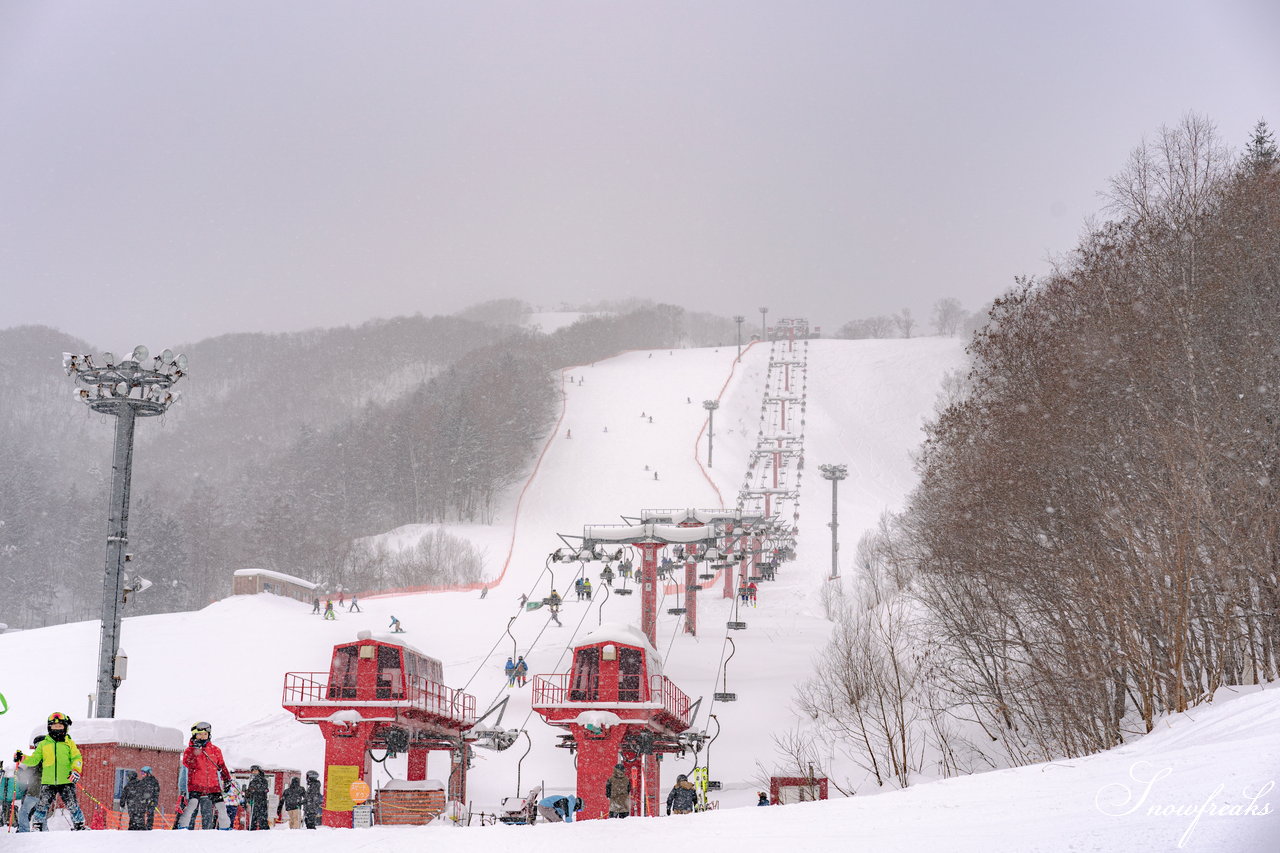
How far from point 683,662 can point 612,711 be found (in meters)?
19.3

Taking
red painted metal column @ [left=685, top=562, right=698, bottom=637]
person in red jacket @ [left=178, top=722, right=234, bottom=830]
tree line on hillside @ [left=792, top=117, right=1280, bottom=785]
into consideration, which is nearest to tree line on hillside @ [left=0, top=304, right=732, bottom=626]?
red painted metal column @ [left=685, top=562, right=698, bottom=637]

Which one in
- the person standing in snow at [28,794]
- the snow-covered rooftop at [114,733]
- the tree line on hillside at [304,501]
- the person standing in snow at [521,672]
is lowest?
the person standing in snow at [28,794]

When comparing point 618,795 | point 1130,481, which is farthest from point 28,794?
point 1130,481

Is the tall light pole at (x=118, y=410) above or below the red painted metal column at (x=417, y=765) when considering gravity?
above

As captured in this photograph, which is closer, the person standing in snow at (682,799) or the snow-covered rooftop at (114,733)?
the person standing in snow at (682,799)

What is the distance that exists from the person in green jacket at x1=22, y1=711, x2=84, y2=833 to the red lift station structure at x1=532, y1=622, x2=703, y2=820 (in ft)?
40.3

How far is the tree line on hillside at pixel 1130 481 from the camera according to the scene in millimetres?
17484

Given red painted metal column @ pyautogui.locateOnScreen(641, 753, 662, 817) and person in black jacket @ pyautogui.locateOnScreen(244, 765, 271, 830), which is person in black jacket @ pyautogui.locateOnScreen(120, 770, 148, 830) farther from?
red painted metal column @ pyautogui.locateOnScreen(641, 753, 662, 817)

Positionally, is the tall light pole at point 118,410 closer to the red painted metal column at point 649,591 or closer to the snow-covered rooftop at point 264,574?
the red painted metal column at point 649,591

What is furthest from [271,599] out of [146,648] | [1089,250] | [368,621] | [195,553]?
[1089,250]

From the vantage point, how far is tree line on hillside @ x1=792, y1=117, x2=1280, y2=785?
57.4ft

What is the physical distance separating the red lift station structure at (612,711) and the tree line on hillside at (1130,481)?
489cm

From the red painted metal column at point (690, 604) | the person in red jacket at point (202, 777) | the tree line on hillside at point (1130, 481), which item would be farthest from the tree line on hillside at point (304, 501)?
the person in red jacket at point (202, 777)

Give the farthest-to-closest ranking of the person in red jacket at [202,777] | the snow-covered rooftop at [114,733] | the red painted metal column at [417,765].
A: 1. the red painted metal column at [417,765]
2. the snow-covered rooftop at [114,733]
3. the person in red jacket at [202,777]
